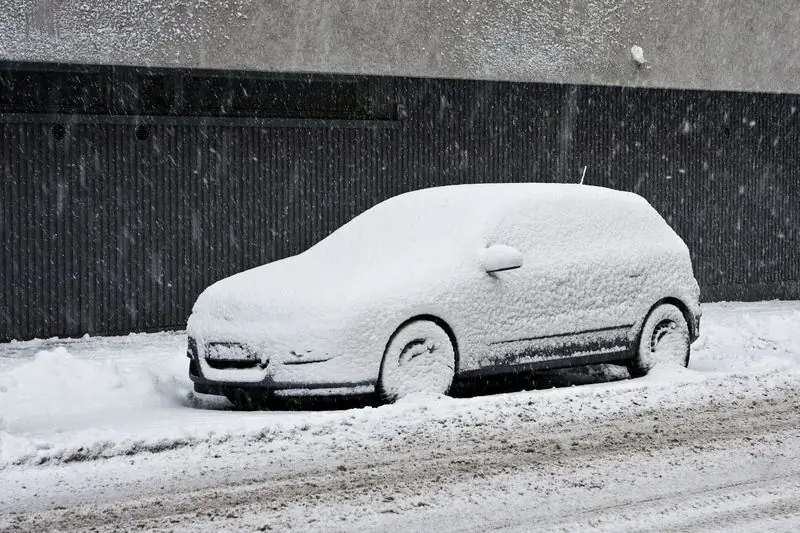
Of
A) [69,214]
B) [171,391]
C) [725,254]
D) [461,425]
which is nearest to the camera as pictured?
[461,425]

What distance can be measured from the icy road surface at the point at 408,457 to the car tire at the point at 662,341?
7.2 inches

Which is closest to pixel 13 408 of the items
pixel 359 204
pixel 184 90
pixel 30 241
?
pixel 30 241

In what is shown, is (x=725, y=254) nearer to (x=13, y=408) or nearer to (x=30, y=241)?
(x=30, y=241)

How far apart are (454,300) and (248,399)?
1767mm

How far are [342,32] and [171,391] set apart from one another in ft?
18.7

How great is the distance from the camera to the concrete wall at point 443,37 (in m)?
12.5

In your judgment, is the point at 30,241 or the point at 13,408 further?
the point at 30,241

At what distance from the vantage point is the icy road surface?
594cm

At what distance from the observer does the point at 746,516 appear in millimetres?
5910

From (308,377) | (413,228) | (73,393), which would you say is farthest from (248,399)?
(413,228)

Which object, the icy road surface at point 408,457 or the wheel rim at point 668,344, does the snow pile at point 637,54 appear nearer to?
the wheel rim at point 668,344

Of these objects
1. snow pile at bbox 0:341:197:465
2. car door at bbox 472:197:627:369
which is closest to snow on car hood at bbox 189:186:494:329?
car door at bbox 472:197:627:369

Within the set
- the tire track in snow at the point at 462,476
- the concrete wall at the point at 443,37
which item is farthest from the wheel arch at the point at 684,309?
the concrete wall at the point at 443,37

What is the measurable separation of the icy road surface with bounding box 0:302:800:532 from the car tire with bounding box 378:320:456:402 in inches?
6.8
